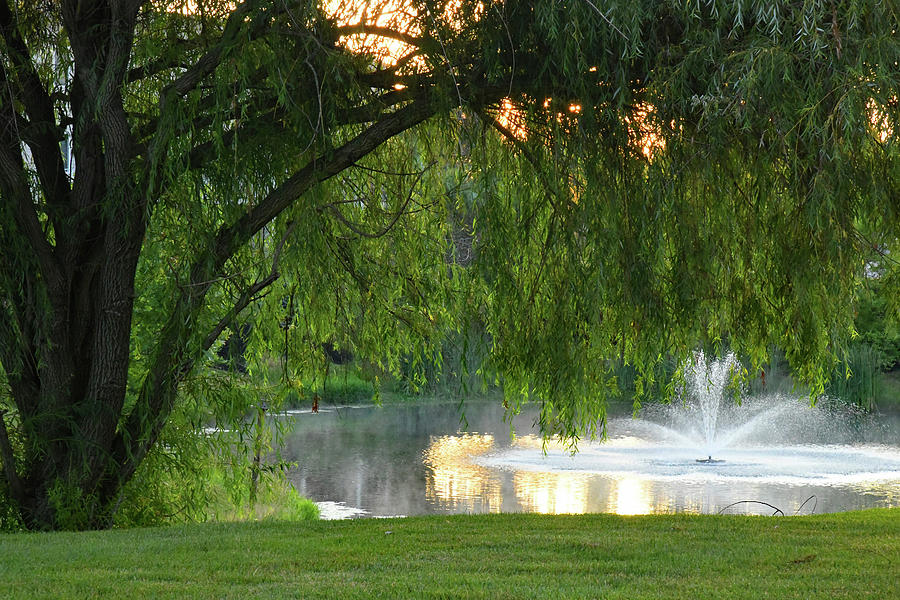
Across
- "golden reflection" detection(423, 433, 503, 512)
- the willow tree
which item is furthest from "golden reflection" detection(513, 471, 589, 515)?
the willow tree

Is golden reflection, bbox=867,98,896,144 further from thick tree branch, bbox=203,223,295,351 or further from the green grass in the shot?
thick tree branch, bbox=203,223,295,351

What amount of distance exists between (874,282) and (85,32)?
14.8 feet

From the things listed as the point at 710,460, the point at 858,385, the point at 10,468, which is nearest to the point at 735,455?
the point at 710,460

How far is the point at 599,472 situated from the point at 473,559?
7.63 metres

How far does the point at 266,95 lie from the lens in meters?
4.91


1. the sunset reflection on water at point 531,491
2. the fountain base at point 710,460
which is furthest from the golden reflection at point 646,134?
the fountain base at point 710,460

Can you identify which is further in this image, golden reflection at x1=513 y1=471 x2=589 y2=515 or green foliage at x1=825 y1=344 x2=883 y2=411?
green foliage at x1=825 y1=344 x2=883 y2=411

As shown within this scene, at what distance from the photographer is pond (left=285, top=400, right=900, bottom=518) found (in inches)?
388

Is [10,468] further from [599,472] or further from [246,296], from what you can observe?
[599,472]

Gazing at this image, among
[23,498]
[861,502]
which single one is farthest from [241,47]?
[861,502]

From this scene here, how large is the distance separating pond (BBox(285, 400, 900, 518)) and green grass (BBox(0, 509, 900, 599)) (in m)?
4.13

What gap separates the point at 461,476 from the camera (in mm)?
11922

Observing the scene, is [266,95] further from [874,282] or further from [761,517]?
[761,517]

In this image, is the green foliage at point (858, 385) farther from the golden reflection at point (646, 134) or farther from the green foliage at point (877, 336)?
the golden reflection at point (646, 134)
